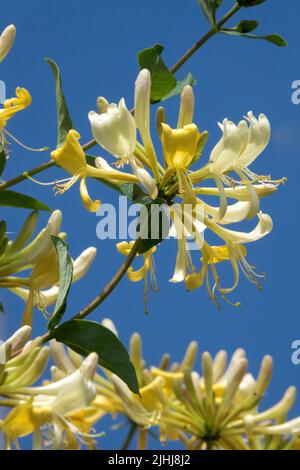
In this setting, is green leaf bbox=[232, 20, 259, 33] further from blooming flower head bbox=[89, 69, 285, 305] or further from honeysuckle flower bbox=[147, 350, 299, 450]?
honeysuckle flower bbox=[147, 350, 299, 450]

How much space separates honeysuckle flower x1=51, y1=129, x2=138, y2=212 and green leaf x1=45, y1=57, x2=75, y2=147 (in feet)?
0.21

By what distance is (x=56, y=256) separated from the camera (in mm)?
1194

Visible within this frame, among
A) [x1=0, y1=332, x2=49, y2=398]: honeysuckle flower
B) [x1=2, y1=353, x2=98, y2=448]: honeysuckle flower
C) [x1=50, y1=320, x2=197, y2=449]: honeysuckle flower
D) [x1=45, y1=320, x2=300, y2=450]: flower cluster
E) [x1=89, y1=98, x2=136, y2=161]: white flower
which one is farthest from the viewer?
[x1=45, y1=320, x2=300, y2=450]: flower cluster

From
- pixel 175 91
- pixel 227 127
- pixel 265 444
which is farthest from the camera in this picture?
pixel 265 444

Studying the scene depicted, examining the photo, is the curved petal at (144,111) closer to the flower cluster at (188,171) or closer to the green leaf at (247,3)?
the flower cluster at (188,171)

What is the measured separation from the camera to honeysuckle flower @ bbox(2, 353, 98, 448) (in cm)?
93

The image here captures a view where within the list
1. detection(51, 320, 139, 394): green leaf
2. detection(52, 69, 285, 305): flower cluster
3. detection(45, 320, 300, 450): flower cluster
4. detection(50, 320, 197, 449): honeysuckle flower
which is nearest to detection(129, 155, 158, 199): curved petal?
detection(52, 69, 285, 305): flower cluster

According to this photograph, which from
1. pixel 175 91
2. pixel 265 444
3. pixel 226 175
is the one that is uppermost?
pixel 175 91

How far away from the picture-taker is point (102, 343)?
1.11 metres

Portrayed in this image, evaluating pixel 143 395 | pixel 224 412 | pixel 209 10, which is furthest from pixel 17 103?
pixel 224 412

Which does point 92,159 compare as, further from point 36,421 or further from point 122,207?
point 36,421

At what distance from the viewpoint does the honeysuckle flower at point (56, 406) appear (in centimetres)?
93

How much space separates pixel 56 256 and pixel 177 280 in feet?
0.63
